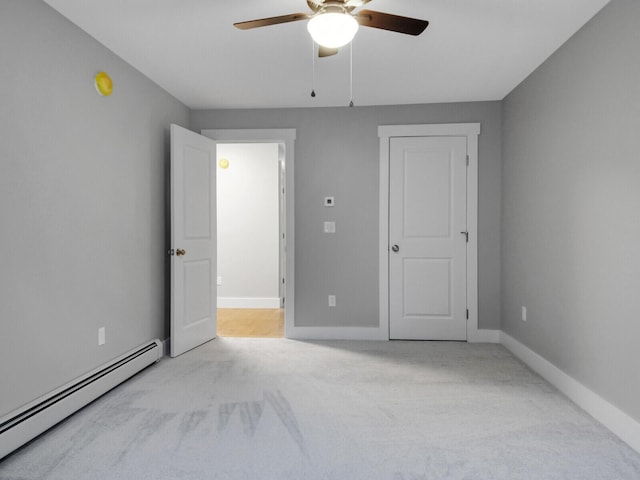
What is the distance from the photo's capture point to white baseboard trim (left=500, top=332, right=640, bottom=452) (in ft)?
6.86

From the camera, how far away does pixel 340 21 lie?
5.92 feet

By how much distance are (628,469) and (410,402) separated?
43.6 inches

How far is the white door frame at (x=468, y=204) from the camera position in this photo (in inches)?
159

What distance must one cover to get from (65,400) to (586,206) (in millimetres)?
3212

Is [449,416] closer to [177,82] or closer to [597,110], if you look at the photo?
[597,110]

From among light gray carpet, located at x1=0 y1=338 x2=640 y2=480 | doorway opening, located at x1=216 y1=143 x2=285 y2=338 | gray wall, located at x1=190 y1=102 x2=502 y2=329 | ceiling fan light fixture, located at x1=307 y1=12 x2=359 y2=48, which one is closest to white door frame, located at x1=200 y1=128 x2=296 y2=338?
gray wall, located at x1=190 y1=102 x2=502 y2=329

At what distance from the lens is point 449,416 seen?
7.93 feet

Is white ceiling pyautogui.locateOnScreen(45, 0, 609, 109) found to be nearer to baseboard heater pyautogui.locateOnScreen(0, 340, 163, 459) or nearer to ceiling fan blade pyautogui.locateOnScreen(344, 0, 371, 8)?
ceiling fan blade pyautogui.locateOnScreen(344, 0, 371, 8)

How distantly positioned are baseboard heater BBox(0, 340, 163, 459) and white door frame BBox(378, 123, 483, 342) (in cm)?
223

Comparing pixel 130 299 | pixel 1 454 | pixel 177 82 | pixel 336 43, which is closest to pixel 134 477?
pixel 1 454

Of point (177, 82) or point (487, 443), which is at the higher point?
point (177, 82)

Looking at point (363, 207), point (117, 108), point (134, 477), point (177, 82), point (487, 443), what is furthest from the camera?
point (363, 207)

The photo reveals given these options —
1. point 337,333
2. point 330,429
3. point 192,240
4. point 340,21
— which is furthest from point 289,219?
point 340,21

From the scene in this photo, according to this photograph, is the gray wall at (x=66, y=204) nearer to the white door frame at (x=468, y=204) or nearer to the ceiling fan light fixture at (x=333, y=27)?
the ceiling fan light fixture at (x=333, y=27)
